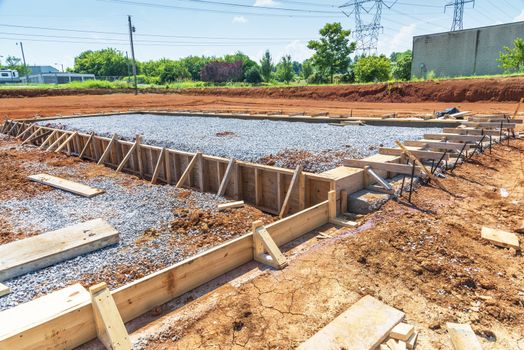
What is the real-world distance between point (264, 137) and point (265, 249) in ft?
23.1

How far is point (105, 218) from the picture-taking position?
23.1 ft

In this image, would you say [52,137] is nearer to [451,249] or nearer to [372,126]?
[372,126]

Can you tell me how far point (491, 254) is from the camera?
179 inches

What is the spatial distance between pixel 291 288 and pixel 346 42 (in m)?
50.3

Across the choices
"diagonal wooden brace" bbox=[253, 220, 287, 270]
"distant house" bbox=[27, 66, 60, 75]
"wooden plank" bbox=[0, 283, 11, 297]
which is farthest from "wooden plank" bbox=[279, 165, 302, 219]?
"distant house" bbox=[27, 66, 60, 75]

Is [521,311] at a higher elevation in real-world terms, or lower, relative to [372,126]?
lower

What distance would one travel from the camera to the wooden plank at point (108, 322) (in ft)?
10.2

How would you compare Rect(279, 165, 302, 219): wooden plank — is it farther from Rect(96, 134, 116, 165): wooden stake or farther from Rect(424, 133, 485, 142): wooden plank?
Rect(96, 134, 116, 165): wooden stake

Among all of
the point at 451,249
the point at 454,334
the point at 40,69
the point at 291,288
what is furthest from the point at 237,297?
the point at 40,69

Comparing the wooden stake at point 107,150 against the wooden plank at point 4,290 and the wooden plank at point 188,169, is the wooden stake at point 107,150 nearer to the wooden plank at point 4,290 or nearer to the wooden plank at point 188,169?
the wooden plank at point 188,169

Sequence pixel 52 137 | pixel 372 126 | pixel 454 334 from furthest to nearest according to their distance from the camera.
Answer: pixel 52 137 < pixel 372 126 < pixel 454 334

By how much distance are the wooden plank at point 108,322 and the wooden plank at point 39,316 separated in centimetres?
14

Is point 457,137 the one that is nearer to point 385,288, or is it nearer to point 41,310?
point 385,288

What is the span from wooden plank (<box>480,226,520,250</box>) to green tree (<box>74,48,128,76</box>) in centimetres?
9727
